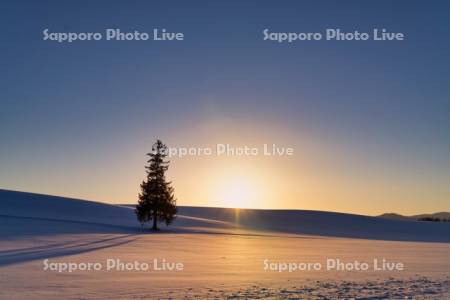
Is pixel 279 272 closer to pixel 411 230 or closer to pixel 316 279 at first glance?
pixel 316 279

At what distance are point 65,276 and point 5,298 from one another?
4296mm

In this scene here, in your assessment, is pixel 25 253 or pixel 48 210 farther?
pixel 48 210

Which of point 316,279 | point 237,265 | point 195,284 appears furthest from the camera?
point 237,265

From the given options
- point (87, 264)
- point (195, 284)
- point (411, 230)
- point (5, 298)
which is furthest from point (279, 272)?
point (411, 230)

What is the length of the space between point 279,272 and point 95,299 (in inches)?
358

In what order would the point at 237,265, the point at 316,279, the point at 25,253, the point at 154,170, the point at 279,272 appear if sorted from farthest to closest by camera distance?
the point at 154,170, the point at 25,253, the point at 237,265, the point at 279,272, the point at 316,279

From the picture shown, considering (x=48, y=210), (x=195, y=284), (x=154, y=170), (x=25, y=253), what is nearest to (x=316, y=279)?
(x=195, y=284)

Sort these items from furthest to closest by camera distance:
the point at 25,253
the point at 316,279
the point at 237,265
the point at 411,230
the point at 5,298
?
1. the point at 411,230
2. the point at 25,253
3. the point at 237,265
4. the point at 316,279
5. the point at 5,298

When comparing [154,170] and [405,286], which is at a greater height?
[154,170]

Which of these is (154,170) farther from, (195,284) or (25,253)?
(195,284)

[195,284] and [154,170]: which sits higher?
[154,170]

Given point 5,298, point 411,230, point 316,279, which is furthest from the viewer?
point 411,230

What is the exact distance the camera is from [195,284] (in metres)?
16.5

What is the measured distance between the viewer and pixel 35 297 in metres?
13.4
